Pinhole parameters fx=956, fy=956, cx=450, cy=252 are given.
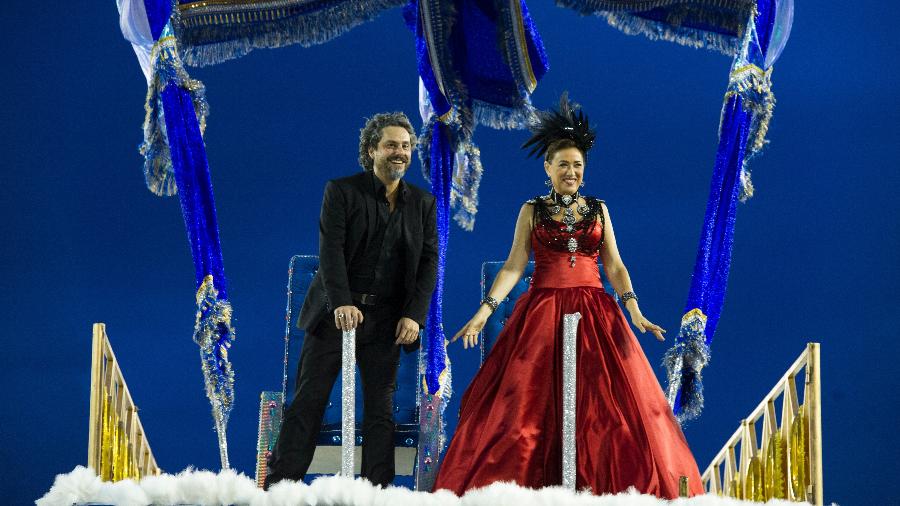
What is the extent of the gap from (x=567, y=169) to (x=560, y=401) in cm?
79

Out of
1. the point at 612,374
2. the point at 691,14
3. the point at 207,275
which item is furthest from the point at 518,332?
the point at 691,14

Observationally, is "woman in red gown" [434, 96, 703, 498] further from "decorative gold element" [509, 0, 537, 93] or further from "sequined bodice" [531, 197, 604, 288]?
"decorative gold element" [509, 0, 537, 93]

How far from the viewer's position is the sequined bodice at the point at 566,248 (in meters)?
3.23

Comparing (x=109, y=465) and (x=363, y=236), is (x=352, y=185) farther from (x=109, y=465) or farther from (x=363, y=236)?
(x=109, y=465)

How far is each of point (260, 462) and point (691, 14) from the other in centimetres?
217

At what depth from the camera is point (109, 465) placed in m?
3.11

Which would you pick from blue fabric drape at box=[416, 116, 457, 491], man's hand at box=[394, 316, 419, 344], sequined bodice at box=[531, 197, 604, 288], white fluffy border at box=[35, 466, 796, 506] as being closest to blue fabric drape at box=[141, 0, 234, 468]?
man's hand at box=[394, 316, 419, 344]

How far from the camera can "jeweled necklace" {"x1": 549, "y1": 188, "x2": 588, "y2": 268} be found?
10.6ft

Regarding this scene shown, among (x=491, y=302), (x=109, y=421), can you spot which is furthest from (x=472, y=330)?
(x=109, y=421)

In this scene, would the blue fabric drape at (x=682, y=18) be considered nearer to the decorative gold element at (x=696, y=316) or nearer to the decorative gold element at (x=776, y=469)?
the decorative gold element at (x=696, y=316)

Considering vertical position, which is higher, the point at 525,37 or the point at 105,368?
the point at 525,37

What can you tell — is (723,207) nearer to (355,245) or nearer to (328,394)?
(355,245)

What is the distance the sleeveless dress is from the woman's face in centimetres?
9

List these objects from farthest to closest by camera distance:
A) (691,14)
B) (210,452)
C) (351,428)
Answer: (210,452) → (691,14) → (351,428)
